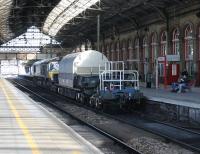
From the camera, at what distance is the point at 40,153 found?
11.7m

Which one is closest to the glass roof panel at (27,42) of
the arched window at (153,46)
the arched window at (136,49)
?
the arched window at (136,49)

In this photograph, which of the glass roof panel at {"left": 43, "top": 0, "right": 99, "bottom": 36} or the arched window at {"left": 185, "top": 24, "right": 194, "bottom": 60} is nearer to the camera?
the arched window at {"left": 185, "top": 24, "right": 194, "bottom": 60}

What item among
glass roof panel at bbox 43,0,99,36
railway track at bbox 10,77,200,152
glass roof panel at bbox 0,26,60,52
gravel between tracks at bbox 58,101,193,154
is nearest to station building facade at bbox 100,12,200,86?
glass roof panel at bbox 43,0,99,36

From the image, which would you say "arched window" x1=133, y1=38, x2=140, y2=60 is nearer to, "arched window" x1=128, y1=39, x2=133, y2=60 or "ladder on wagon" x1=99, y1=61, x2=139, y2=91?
"arched window" x1=128, y1=39, x2=133, y2=60

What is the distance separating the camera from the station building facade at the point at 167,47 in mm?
40656

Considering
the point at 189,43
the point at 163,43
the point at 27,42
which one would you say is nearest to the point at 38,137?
the point at 189,43

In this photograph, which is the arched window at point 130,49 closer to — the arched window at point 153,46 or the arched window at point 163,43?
the arched window at point 153,46

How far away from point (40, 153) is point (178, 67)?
31.2 metres

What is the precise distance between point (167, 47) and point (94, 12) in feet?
39.1

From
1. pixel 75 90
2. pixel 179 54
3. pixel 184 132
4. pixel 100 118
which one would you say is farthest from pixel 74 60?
pixel 184 132

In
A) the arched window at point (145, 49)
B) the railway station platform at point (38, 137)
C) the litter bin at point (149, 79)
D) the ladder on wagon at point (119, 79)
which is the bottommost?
the railway station platform at point (38, 137)

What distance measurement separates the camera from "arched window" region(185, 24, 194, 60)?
4174 centimetres

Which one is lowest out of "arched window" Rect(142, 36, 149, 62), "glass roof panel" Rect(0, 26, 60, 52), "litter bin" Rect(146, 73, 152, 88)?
"litter bin" Rect(146, 73, 152, 88)

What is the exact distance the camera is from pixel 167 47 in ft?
154
